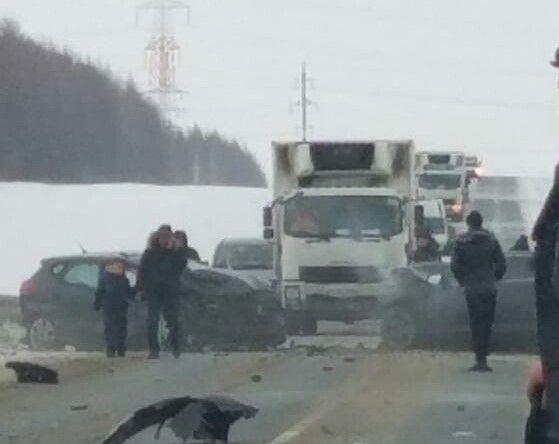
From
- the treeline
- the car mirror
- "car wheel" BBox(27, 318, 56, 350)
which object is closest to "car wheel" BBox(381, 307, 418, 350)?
the car mirror

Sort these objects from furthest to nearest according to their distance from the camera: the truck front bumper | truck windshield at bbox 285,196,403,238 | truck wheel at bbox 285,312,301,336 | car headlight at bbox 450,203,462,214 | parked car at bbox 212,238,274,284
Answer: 1. car headlight at bbox 450,203,462,214
2. parked car at bbox 212,238,274,284
3. truck wheel at bbox 285,312,301,336
4. truck windshield at bbox 285,196,403,238
5. the truck front bumper

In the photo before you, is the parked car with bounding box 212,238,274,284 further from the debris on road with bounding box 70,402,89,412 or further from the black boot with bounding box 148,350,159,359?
the debris on road with bounding box 70,402,89,412

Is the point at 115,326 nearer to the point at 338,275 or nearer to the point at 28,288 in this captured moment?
the point at 28,288

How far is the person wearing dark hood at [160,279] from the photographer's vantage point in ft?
82.0

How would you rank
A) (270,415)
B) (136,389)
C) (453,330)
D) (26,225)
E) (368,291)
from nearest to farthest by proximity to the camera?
(270,415)
(136,389)
(453,330)
(368,291)
(26,225)

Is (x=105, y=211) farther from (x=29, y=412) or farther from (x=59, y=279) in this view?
(x=29, y=412)

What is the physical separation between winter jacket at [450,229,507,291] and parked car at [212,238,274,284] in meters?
12.0

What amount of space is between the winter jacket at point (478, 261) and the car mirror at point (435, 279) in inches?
208

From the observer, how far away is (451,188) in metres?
71.8

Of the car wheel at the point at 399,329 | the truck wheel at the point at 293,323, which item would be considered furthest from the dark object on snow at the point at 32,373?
the truck wheel at the point at 293,323

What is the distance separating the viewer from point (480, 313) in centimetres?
2228

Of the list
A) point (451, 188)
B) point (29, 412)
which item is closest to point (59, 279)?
point (29, 412)

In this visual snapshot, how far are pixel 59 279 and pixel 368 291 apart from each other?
5131 mm

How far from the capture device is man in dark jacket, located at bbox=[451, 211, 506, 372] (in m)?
22.2
